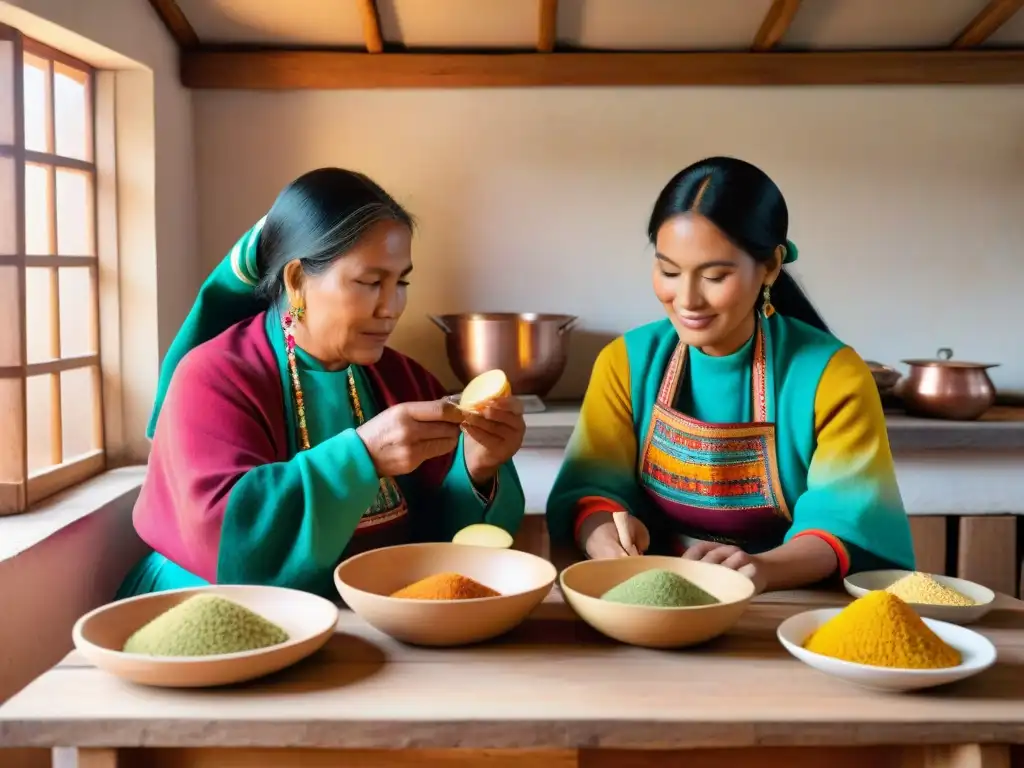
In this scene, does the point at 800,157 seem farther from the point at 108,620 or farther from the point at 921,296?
the point at 108,620

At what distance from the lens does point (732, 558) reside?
1389mm

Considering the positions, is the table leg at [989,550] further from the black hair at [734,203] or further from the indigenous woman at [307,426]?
the indigenous woman at [307,426]

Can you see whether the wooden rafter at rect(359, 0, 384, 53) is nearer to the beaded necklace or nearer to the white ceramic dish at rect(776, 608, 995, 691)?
the beaded necklace

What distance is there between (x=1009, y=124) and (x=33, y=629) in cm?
334

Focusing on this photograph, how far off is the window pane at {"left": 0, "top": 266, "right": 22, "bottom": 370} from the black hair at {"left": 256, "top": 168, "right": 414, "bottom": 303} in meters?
0.72

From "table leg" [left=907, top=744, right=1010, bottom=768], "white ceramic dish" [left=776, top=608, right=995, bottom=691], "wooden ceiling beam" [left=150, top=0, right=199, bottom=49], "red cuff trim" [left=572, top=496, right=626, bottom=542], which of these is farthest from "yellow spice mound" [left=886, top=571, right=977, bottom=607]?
"wooden ceiling beam" [left=150, top=0, right=199, bottom=49]

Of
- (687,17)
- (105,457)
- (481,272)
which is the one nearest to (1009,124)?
(687,17)

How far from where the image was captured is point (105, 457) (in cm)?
262

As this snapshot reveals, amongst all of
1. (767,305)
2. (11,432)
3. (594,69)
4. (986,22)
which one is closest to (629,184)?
(594,69)

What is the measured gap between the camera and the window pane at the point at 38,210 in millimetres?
2275

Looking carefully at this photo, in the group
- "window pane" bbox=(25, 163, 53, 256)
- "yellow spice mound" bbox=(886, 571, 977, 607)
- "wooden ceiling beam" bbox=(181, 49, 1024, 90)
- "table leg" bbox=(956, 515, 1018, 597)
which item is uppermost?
"wooden ceiling beam" bbox=(181, 49, 1024, 90)

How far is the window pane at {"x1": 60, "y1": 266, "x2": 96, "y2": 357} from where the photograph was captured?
2.53 metres

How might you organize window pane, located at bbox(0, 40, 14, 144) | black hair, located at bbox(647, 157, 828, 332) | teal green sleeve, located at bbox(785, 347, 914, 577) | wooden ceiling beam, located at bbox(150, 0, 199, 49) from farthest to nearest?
wooden ceiling beam, located at bbox(150, 0, 199, 49) → window pane, located at bbox(0, 40, 14, 144) → black hair, located at bbox(647, 157, 828, 332) → teal green sleeve, located at bbox(785, 347, 914, 577)

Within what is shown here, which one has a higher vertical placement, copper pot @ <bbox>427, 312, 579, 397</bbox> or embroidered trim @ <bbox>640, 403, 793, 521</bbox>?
copper pot @ <bbox>427, 312, 579, 397</bbox>
